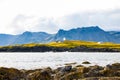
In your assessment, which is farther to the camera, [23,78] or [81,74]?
[23,78]

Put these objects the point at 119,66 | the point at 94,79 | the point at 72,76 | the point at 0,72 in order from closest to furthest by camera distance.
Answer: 1. the point at 94,79
2. the point at 72,76
3. the point at 0,72
4. the point at 119,66

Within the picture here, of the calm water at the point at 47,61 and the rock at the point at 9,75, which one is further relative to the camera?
the calm water at the point at 47,61

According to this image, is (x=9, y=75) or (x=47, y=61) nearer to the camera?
(x=9, y=75)

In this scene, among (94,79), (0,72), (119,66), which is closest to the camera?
(94,79)

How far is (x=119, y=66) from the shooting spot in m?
57.4

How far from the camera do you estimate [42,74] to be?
39406 mm

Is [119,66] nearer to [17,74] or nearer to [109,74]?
[109,74]

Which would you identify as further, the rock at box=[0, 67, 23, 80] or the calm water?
the calm water

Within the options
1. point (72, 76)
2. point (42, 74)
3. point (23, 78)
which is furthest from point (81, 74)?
point (23, 78)

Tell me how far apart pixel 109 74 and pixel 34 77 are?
9.49 m

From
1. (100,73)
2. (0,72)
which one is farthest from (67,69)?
(0,72)

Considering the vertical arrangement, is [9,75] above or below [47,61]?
below

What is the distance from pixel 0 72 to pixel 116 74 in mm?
14237

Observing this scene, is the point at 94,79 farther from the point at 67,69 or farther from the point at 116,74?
the point at 67,69
